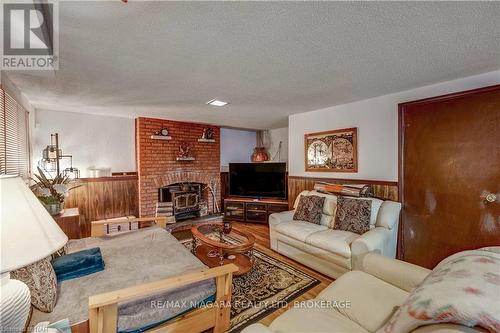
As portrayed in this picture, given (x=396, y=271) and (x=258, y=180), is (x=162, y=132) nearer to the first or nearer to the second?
(x=258, y=180)

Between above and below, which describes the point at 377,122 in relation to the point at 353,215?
above

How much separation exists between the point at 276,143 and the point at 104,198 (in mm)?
4039

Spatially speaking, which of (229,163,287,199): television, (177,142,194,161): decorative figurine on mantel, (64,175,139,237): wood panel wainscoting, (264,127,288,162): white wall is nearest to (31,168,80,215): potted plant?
(64,175,139,237): wood panel wainscoting

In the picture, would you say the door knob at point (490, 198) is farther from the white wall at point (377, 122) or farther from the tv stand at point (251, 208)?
the tv stand at point (251, 208)

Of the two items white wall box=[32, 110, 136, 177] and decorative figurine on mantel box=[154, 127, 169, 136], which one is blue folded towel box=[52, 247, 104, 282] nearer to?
white wall box=[32, 110, 136, 177]

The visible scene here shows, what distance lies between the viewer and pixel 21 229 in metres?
0.82

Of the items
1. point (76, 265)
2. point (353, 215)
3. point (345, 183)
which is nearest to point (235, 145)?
point (345, 183)

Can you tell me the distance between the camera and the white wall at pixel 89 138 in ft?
11.9

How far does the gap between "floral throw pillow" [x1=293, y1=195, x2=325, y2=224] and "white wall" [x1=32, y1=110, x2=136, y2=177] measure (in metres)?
3.35

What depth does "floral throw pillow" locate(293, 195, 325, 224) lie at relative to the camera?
10.2 ft

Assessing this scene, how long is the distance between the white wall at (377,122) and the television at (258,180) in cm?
103

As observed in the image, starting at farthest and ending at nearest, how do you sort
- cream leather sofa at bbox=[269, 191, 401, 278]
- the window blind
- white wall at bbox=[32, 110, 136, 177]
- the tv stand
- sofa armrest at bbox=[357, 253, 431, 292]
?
the tv stand → white wall at bbox=[32, 110, 136, 177] → cream leather sofa at bbox=[269, 191, 401, 278] → the window blind → sofa armrest at bbox=[357, 253, 431, 292]

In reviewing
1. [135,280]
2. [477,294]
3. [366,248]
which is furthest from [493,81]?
[135,280]

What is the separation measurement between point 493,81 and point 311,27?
221 cm
